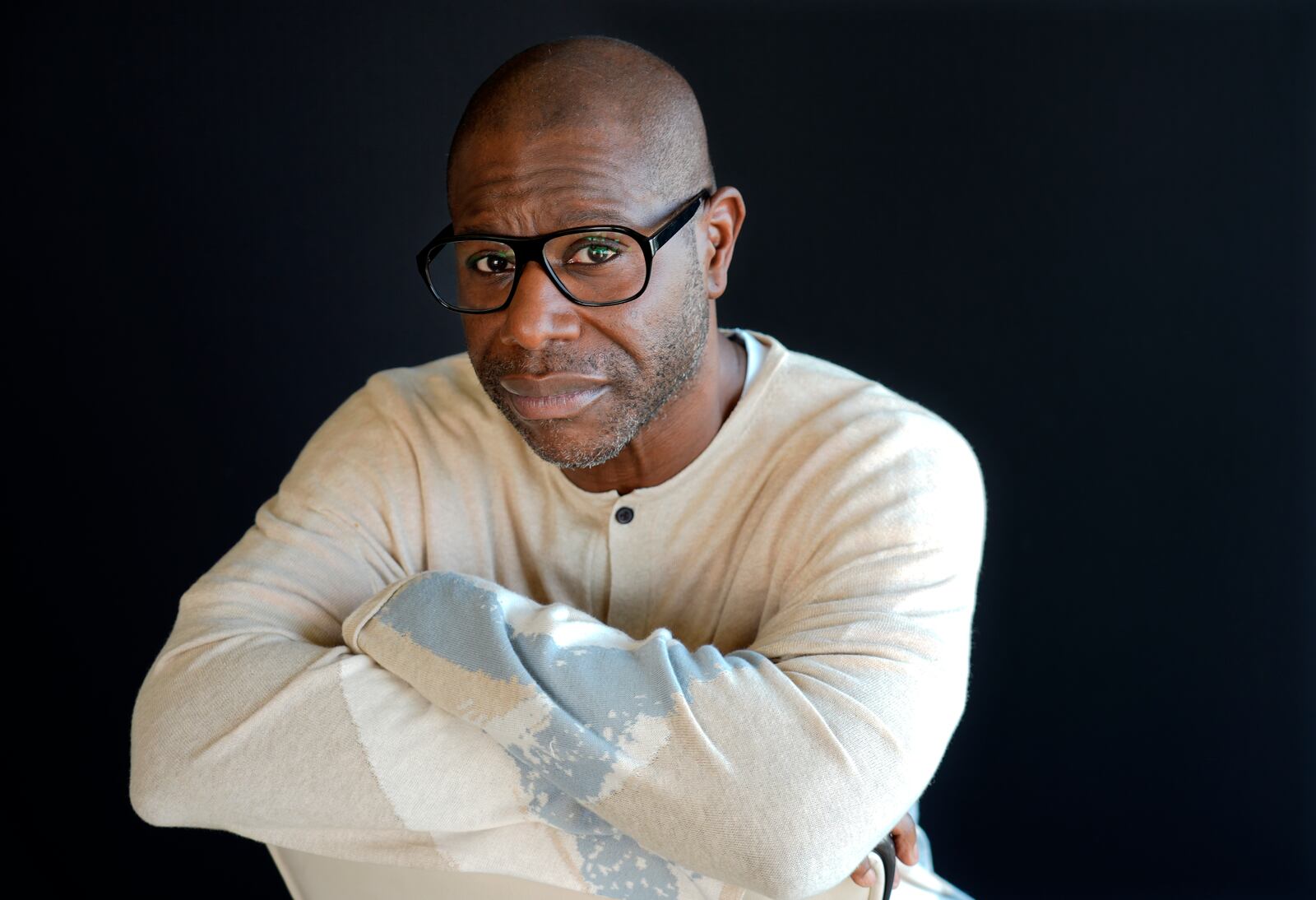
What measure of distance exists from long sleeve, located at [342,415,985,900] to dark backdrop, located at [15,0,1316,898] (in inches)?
38.5

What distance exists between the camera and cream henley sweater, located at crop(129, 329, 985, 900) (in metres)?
1.25

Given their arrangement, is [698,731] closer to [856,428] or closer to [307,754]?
[307,754]

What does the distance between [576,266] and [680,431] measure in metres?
0.28

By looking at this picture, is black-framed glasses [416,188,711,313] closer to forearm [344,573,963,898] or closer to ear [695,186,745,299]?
ear [695,186,745,299]

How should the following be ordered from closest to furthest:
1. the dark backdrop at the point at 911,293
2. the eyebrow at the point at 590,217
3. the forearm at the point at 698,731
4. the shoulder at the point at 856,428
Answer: the forearm at the point at 698,731 → the eyebrow at the point at 590,217 → the shoulder at the point at 856,428 → the dark backdrop at the point at 911,293

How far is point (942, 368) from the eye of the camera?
7.74ft

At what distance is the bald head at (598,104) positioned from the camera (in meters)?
1.47

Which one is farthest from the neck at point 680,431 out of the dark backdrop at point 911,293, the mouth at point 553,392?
the dark backdrop at point 911,293

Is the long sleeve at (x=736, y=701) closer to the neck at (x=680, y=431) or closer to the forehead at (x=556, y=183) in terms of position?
the neck at (x=680, y=431)

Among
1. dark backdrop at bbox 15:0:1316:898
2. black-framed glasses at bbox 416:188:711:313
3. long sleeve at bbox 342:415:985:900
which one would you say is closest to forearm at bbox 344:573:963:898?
long sleeve at bbox 342:415:985:900

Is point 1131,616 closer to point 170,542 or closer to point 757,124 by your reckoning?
point 757,124

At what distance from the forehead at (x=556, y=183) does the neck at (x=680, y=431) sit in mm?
233

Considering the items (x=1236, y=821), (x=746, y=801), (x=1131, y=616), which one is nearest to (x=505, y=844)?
(x=746, y=801)

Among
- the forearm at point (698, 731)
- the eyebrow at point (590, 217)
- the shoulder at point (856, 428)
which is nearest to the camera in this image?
the forearm at point (698, 731)
